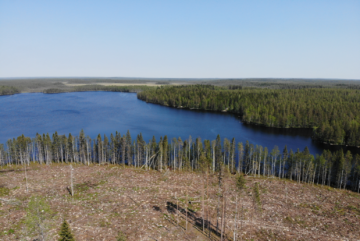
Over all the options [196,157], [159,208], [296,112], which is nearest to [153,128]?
[196,157]

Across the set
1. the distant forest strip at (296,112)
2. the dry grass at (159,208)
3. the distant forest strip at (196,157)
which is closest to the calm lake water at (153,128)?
the distant forest strip at (296,112)

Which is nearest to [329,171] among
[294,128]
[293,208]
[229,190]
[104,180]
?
[293,208]

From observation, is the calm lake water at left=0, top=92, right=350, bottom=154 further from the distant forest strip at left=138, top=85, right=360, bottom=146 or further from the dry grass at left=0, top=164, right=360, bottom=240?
the dry grass at left=0, top=164, right=360, bottom=240

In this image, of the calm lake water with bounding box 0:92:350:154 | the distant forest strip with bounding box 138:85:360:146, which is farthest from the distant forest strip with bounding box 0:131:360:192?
the distant forest strip with bounding box 138:85:360:146

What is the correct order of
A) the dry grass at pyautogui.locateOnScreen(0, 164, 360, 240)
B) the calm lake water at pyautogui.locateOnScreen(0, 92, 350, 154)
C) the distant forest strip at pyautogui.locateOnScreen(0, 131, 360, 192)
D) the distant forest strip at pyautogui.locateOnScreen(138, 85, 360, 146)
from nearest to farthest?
1. the dry grass at pyautogui.locateOnScreen(0, 164, 360, 240)
2. the distant forest strip at pyautogui.locateOnScreen(0, 131, 360, 192)
3. the distant forest strip at pyautogui.locateOnScreen(138, 85, 360, 146)
4. the calm lake water at pyautogui.locateOnScreen(0, 92, 350, 154)

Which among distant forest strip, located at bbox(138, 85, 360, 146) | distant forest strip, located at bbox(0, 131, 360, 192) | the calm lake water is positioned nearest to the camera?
distant forest strip, located at bbox(0, 131, 360, 192)

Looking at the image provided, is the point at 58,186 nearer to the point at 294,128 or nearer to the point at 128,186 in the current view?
the point at 128,186
